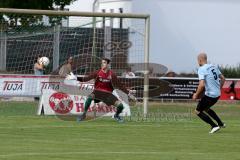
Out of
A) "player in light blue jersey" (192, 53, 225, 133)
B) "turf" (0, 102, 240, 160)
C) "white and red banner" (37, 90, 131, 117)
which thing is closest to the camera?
"turf" (0, 102, 240, 160)

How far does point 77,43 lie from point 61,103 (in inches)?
101

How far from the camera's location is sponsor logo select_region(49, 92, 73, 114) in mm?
29734

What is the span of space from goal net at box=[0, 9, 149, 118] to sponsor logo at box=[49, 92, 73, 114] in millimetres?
1802

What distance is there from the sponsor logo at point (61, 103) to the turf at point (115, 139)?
723 mm

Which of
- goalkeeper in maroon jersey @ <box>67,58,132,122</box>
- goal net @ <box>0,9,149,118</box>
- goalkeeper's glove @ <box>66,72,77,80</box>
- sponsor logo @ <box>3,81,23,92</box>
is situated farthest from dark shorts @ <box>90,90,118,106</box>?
sponsor logo @ <box>3,81,23,92</box>

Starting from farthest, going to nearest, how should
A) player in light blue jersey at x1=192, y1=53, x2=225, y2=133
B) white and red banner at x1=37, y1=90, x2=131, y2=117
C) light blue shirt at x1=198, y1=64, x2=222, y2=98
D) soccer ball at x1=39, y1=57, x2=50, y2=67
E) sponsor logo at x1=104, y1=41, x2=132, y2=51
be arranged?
1. soccer ball at x1=39, y1=57, x2=50, y2=67
2. sponsor logo at x1=104, y1=41, x2=132, y2=51
3. white and red banner at x1=37, y1=90, x2=131, y2=117
4. light blue shirt at x1=198, y1=64, x2=222, y2=98
5. player in light blue jersey at x1=192, y1=53, x2=225, y2=133

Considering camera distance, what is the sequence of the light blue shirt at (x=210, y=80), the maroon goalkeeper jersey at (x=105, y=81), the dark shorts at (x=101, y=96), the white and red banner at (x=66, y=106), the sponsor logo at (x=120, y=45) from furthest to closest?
the sponsor logo at (x=120, y=45) → the white and red banner at (x=66, y=106) → the dark shorts at (x=101, y=96) → the maroon goalkeeper jersey at (x=105, y=81) → the light blue shirt at (x=210, y=80)

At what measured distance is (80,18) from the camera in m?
31.8

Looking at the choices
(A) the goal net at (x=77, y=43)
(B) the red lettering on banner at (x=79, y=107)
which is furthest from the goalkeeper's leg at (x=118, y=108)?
(A) the goal net at (x=77, y=43)

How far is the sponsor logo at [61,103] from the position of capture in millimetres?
29734

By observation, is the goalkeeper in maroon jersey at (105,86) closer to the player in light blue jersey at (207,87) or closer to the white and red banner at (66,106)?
the white and red banner at (66,106)

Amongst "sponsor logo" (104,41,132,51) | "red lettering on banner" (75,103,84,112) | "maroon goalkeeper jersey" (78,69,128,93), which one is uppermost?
"sponsor logo" (104,41,132,51)

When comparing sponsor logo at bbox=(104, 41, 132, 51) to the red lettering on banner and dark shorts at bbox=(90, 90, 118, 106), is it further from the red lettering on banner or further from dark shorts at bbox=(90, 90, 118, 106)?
dark shorts at bbox=(90, 90, 118, 106)

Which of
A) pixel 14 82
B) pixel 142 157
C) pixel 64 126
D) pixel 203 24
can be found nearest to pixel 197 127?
pixel 64 126
